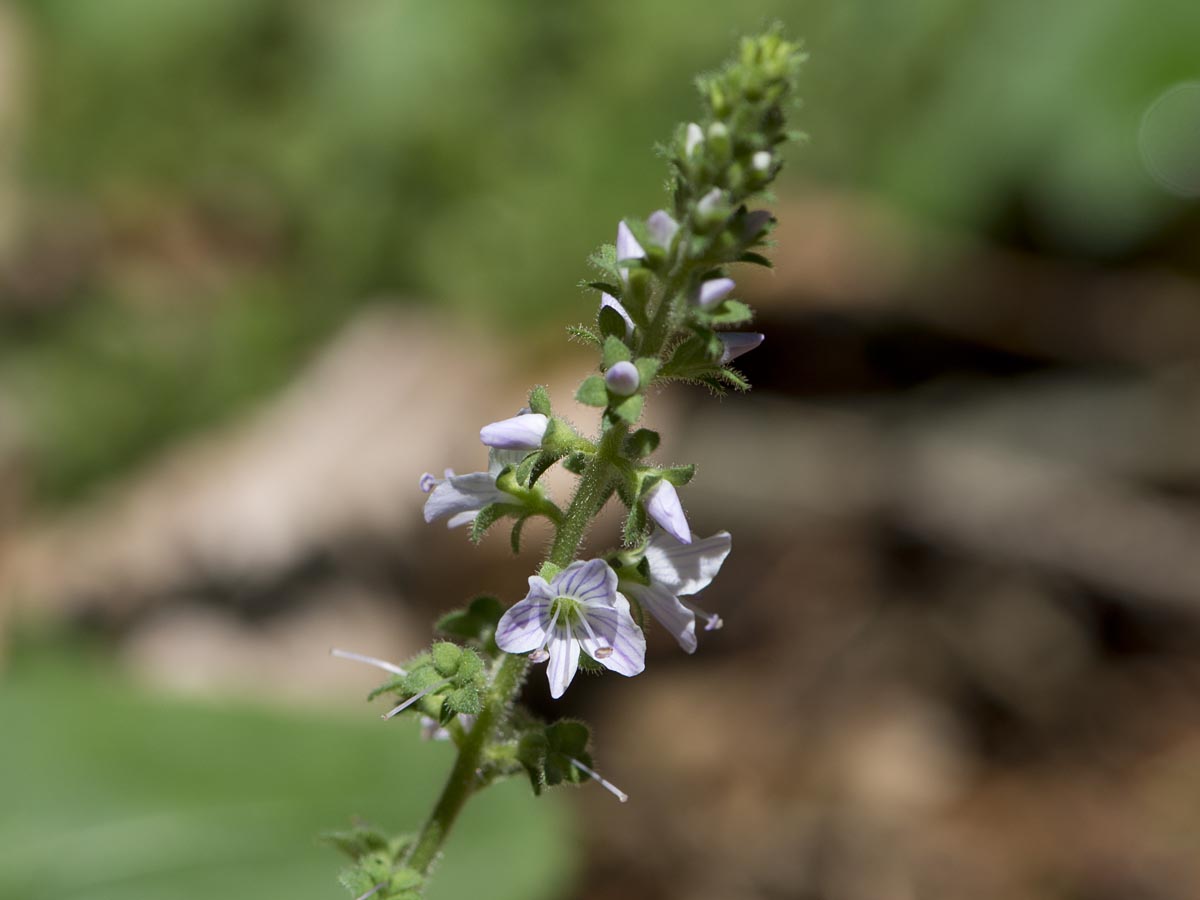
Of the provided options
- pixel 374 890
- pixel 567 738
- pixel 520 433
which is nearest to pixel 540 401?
pixel 520 433

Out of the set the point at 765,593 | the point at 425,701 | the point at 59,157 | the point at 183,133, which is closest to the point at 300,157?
the point at 183,133

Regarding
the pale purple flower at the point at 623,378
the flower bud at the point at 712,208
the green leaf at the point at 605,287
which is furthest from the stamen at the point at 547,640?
the flower bud at the point at 712,208

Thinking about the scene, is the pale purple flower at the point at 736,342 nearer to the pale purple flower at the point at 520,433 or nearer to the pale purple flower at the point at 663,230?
the pale purple flower at the point at 663,230

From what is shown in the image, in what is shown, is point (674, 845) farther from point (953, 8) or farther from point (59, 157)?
point (59, 157)

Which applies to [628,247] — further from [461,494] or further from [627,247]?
[461,494]

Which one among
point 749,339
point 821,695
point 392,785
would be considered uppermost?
point 821,695

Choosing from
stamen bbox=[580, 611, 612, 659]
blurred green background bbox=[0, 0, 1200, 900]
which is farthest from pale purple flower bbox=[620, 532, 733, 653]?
blurred green background bbox=[0, 0, 1200, 900]
